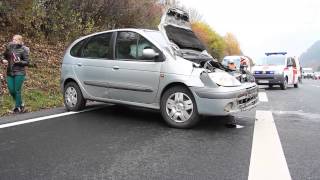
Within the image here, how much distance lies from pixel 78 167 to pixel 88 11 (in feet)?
60.8

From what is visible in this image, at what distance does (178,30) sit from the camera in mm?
8984

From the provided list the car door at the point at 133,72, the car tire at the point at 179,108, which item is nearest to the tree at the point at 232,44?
the car door at the point at 133,72

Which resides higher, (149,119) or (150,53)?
(150,53)

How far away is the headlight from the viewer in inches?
290

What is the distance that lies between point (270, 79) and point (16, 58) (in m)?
14.4

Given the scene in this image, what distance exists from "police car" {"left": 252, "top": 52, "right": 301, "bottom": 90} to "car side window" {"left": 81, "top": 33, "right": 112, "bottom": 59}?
13745 millimetres

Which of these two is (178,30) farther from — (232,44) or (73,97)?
(232,44)

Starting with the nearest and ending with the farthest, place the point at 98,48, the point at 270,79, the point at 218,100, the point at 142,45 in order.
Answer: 1. the point at 218,100
2. the point at 142,45
3. the point at 98,48
4. the point at 270,79

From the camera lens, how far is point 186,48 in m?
8.75

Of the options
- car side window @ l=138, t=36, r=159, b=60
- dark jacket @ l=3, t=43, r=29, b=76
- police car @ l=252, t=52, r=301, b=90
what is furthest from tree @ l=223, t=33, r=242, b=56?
car side window @ l=138, t=36, r=159, b=60

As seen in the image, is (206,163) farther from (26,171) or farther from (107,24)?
(107,24)

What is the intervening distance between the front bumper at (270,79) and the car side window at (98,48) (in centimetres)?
1373

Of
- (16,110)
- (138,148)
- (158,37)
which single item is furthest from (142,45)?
(16,110)

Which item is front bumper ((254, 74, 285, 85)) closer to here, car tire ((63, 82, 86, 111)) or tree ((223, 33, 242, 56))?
car tire ((63, 82, 86, 111))
